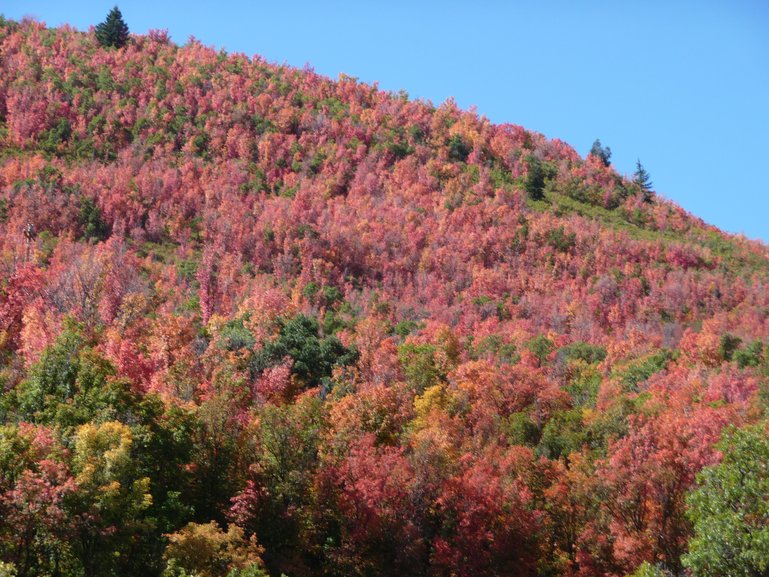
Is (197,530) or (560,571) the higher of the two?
(560,571)

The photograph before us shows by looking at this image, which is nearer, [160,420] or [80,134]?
[160,420]

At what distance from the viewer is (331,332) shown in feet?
286

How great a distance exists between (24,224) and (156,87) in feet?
175

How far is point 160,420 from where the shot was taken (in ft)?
119

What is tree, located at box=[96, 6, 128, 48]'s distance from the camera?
15800 centimetres

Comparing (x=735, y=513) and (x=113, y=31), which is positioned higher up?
(x=113, y=31)

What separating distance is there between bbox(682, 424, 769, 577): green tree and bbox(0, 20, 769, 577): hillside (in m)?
10.5

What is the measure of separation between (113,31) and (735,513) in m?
158

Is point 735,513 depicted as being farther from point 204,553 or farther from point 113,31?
point 113,31

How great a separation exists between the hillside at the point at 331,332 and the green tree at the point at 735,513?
10.5 meters

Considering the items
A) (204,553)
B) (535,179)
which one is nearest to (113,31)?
(535,179)

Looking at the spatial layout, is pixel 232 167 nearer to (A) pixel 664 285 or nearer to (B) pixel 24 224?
(B) pixel 24 224

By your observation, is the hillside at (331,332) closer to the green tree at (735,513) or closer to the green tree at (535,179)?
the green tree at (535,179)

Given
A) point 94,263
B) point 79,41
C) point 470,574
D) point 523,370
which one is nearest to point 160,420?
point 470,574
